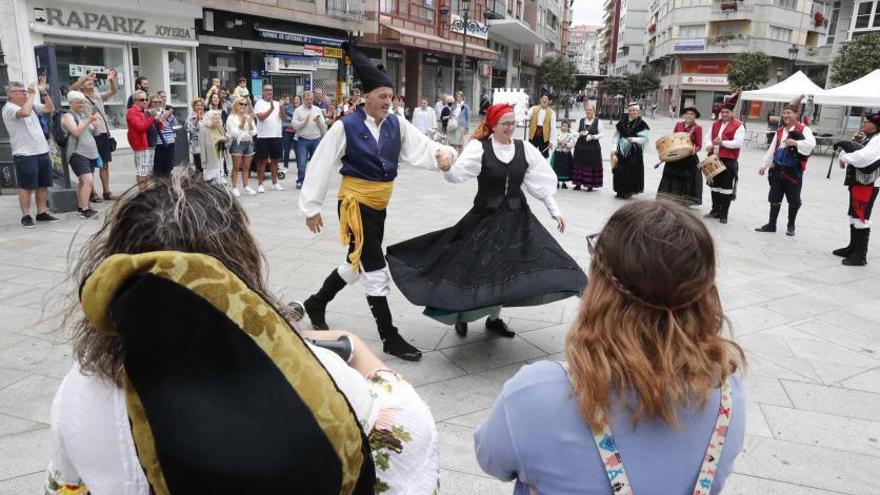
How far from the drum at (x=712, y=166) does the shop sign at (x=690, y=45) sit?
52867 mm

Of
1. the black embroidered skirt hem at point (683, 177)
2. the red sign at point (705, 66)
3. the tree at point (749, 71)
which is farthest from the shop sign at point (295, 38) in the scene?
the red sign at point (705, 66)

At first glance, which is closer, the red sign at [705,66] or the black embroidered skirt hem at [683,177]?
the black embroidered skirt hem at [683,177]

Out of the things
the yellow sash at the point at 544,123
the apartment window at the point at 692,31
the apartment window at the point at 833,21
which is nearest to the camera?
the yellow sash at the point at 544,123

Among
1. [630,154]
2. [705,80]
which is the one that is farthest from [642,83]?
[630,154]

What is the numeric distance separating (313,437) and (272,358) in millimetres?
134

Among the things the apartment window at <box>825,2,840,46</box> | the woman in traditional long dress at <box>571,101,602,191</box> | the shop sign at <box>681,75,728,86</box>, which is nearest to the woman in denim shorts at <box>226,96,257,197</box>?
the woman in traditional long dress at <box>571,101,602,191</box>

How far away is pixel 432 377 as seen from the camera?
4.01 m

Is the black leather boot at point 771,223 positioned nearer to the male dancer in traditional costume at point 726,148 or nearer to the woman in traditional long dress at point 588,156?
the male dancer in traditional costume at point 726,148

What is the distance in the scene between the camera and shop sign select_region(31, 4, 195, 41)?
1353cm

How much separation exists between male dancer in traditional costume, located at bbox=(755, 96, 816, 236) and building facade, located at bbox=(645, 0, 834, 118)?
47.6 m

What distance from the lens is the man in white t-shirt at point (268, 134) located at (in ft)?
35.8

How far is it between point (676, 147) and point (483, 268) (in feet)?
20.7

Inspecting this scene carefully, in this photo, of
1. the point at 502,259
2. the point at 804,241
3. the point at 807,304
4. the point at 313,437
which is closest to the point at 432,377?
the point at 502,259

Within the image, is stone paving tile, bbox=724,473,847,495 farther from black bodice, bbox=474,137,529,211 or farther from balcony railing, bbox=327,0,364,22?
balcony railing, bbox=327,0,364,22
